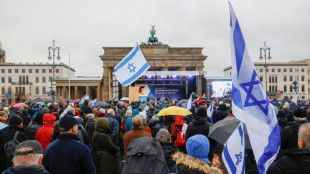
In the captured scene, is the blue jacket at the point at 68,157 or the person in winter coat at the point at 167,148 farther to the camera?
the person in winter coat at the point at 167,148

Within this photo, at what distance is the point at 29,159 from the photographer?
9.32ft

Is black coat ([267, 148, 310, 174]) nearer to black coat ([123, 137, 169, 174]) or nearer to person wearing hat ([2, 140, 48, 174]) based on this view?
black coat ([123, 137, 169, 174])

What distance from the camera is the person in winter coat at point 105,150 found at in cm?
548

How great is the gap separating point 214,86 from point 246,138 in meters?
32.1

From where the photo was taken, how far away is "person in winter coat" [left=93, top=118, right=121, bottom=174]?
18.0ft

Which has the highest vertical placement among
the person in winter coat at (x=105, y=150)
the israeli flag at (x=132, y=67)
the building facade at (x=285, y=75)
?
the building facade at (x=285, y=75)

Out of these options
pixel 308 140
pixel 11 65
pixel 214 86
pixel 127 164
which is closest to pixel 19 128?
pixel 127 164

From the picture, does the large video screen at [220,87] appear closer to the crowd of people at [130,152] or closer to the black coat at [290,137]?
the crowd of people at [130,152]

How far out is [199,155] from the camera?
10.6ft

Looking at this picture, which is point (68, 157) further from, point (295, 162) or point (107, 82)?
point (107, 82)

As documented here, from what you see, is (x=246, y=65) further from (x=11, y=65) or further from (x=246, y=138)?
(x=11, y=65)

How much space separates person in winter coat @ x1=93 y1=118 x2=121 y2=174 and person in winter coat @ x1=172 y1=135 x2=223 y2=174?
2.52m

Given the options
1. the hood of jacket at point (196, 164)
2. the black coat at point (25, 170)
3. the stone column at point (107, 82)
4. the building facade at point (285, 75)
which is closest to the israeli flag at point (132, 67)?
the hood of jacket at point (196, 164)

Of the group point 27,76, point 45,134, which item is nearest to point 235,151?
point 45,134
